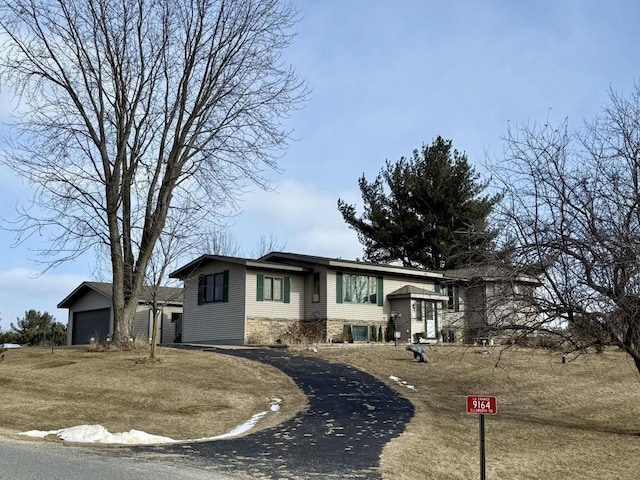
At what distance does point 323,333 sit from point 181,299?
9.89m

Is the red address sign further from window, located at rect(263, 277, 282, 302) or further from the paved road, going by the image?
window, located at rect(263, 277, 282, 302)

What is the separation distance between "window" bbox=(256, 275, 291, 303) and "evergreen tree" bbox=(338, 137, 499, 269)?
13361 mm

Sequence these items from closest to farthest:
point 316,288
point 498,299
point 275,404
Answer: point 498,299 → point 275,404 → point 316,288

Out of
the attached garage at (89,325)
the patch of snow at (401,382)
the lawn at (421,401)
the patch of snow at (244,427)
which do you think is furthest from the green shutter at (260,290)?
the patch of snow at (244,427)

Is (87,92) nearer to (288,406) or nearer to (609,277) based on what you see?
(288,406)

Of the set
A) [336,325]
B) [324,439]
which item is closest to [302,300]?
[336,325]

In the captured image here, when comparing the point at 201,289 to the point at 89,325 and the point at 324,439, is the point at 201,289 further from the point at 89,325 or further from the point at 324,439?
the point at 324,439

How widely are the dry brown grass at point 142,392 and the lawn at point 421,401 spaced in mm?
34

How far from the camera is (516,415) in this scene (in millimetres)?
16109

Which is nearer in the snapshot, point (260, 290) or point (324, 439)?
point (324, 439)

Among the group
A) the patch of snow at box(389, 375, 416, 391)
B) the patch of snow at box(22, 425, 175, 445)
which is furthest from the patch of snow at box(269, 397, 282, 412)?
the patch of snow at box(389, 375, 416, 391)

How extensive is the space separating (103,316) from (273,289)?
40.9 ft

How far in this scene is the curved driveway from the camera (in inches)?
377

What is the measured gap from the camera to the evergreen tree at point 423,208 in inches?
1628
